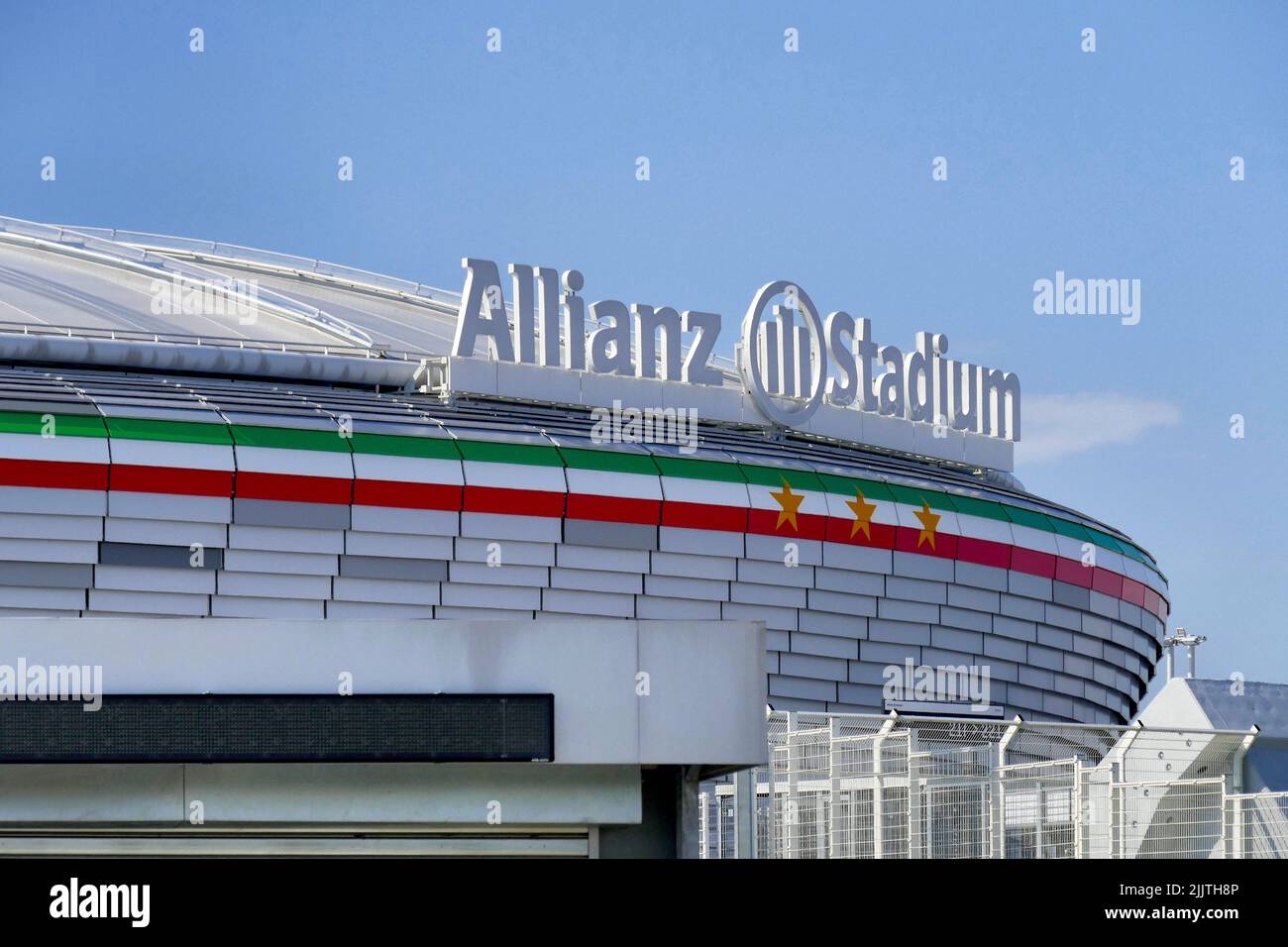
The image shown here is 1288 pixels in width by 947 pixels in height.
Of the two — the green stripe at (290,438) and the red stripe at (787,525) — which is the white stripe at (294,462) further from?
the red stripe at (787,525)

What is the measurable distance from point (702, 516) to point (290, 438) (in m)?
6.05

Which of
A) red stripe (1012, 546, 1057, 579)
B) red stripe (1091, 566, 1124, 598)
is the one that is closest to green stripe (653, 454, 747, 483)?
red stripe (1012, 546, 1057, 579)

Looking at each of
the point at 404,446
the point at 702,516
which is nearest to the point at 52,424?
the point at 404,446

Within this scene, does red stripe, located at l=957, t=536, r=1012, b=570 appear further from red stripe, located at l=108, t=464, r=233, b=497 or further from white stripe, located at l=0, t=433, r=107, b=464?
white stripe, located at l=0, t=433, r=107, b=464

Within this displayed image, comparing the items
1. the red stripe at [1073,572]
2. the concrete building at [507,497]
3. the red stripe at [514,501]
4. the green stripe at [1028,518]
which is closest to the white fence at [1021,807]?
the concrete building at [507,497]

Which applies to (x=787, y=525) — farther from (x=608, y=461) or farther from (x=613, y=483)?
(x=608, y=461)

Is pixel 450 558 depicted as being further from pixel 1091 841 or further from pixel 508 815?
pixel 508 815

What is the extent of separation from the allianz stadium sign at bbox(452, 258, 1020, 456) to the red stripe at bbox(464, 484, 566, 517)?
3.35 meters

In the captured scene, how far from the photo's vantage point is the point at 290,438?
78.6ft

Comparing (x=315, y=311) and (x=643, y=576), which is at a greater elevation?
(x=315, y=311)

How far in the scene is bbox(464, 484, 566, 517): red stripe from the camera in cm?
2469
